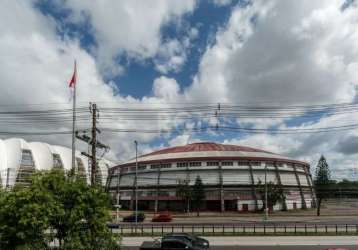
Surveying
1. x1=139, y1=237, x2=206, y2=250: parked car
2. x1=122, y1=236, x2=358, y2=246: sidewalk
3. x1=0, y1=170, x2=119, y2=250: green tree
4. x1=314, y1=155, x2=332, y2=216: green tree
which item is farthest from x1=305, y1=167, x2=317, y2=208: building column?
x1=0, y1=170, x2=119, y2=250: green tree

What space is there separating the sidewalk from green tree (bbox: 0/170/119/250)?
17195 millimetres

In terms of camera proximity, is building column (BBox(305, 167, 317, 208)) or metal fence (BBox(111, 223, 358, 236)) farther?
building column (BBox(305, 167, 317, 208))

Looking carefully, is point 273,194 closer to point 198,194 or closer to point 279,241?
point 198,194

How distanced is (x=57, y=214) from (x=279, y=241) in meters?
23.2

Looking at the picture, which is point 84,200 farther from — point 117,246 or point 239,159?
point 239,159

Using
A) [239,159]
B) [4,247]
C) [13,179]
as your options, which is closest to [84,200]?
[4,247]

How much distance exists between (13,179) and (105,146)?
87.0 metres

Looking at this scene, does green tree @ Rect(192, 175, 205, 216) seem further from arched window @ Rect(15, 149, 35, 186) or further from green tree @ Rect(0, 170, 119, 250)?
green tree @ Rect(0, 170, 119, 250)

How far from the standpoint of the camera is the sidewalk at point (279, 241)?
30.8 m

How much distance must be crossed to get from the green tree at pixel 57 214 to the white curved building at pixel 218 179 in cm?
7253

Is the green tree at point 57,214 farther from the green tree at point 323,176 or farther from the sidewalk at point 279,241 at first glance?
the green tree at point 323,176

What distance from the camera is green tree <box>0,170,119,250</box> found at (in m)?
15.3

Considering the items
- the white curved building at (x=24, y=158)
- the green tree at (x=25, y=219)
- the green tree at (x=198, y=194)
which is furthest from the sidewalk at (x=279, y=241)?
the white curved building at (x=24, y=158)

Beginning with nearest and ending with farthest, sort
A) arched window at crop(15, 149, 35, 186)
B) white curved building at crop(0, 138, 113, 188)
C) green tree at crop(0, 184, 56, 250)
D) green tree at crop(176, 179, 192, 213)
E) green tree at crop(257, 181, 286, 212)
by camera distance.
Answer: green tree at crop(0, 184, 56, 250)
green tree at crop(257, 181, 286, 212)
green tree at crop(176, 179, 192, 213)
white curved building at crop(0, 138, 113, 188)
arched window at crop(15, 149, 35, 186)
